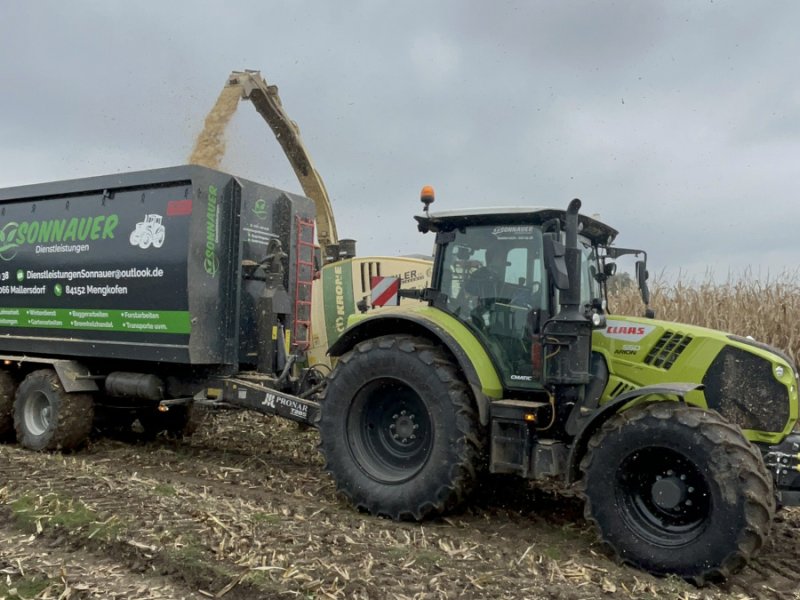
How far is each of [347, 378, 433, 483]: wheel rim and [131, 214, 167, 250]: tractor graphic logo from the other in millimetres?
2884

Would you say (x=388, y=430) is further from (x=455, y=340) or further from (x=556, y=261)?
(x=556, y=261)

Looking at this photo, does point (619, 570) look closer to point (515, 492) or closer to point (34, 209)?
point (515, 492)

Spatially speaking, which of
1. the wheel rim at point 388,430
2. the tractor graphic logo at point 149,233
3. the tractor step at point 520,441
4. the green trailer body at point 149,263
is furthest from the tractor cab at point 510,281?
the tractor graphic logo at point 149,233

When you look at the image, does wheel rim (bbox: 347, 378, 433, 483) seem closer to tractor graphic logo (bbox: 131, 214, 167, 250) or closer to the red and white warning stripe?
the red and white warning stripe

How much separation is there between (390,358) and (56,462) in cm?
381

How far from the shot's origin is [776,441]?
4785mm

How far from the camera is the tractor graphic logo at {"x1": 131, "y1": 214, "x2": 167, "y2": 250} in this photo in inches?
291

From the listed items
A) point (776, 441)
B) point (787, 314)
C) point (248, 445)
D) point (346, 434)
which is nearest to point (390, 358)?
point (346, 434)

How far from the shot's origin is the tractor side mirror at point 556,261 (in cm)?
475

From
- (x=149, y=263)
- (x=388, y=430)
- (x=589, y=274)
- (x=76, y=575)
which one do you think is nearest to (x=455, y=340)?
(x=388, y=430)

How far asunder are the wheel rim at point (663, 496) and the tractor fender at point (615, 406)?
0.33 m

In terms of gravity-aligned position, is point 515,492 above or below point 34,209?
below

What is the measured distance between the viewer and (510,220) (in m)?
5.57

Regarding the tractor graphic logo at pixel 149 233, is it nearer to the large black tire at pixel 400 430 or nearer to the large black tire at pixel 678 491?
the large black tire at pixel 400 430
